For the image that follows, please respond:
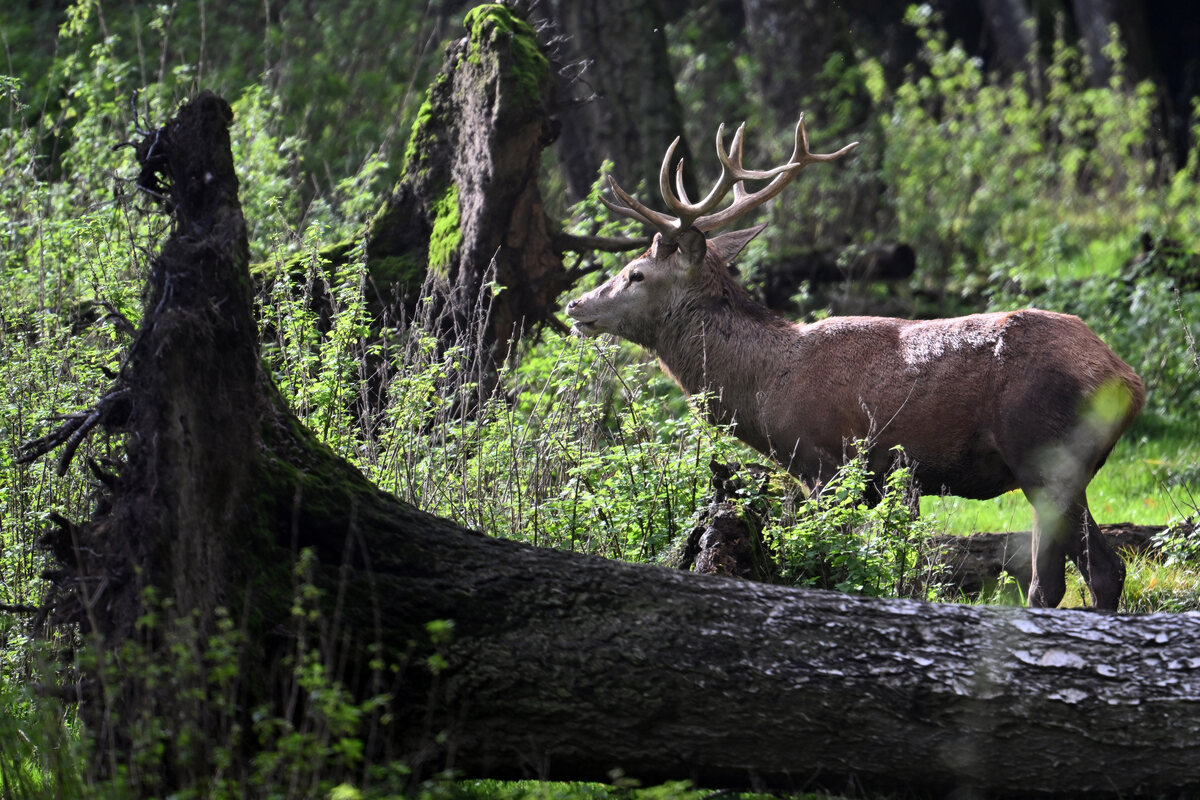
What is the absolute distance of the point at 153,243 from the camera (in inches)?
189

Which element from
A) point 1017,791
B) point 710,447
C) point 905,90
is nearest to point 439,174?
point 710,447

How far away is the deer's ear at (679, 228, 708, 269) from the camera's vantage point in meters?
7.96

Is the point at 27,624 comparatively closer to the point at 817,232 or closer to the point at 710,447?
the point at 710,447

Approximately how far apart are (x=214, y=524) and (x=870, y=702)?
6.73 feet

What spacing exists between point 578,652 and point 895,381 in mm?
3433

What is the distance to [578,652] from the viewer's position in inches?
160

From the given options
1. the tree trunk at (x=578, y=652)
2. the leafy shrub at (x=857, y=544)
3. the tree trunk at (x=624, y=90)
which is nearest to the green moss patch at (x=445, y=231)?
the leafy shrub at (x=857, y=544)

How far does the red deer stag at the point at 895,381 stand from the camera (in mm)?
6504

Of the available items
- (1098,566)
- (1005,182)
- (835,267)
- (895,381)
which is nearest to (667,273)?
(895,381)

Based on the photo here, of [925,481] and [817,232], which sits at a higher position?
[817,232]

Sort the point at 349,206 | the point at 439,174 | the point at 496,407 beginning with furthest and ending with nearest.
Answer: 1. the point at 349,206
2. the point at 439,174
3. the point at 496,407

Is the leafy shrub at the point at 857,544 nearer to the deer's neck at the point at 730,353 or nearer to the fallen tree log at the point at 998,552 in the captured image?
the fallen tree log at the point at 998,552

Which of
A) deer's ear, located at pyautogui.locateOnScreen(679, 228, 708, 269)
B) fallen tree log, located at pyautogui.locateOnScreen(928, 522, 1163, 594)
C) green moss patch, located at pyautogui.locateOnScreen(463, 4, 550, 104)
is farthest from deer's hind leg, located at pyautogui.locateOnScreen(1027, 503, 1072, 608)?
green moss patch, located at pyautogui.locateOnScreen(463, 4, 550, 104)

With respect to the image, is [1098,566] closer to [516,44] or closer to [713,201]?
[713,201]
